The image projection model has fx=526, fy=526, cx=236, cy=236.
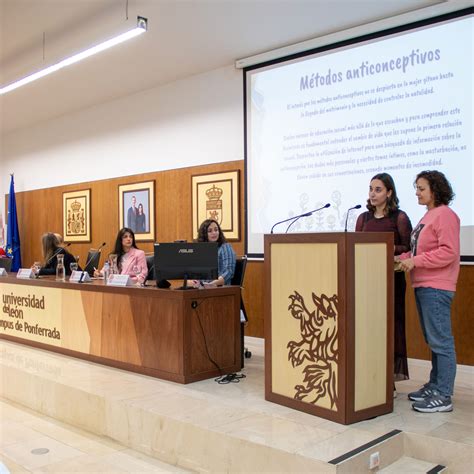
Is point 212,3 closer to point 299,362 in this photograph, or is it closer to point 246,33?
point 246,33

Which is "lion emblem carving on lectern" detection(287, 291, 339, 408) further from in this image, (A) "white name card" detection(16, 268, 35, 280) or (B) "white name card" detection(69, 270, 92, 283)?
(A) "white name card" detection(16, 268, 35, 280)

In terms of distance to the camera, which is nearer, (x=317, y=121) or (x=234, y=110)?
(x=317, y=121)

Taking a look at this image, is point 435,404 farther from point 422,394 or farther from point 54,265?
point 54,265

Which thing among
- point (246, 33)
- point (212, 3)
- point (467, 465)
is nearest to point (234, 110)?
point (246, 33)

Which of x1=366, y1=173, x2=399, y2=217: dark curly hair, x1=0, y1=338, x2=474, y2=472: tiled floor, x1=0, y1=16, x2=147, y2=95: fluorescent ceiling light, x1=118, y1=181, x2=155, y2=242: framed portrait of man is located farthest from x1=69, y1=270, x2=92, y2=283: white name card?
x1=366, y1=173, x2=399, y2=217: dark curly hair

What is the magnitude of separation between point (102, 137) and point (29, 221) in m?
2.41

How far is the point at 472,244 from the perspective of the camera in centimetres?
397

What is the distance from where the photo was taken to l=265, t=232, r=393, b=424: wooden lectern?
2621 mm

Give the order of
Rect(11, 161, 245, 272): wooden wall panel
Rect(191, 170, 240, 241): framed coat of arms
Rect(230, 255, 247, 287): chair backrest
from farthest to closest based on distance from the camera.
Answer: Rect(11, 161, 245, 272): wooden wall panel → Rect(191, 170, 240, 241): framed coat of arms → Rect(230, 255, 247, 287): chair backrest

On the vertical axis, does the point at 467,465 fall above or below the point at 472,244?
below

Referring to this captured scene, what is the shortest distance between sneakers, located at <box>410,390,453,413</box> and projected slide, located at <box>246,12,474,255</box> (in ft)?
5.01

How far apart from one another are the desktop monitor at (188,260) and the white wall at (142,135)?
7.47 ft

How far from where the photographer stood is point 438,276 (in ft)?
9.19

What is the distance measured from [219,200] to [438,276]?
325 cm
